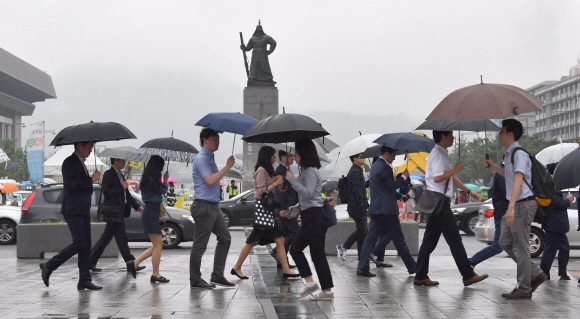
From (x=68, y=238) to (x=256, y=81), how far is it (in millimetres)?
31070

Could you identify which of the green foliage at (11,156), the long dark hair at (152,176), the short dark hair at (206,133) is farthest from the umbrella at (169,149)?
the green foliage at (11,156)

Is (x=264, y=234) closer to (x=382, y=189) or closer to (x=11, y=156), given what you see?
(x=382, y=189)

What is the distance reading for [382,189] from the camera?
12281 mm

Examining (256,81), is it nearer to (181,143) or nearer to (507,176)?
(181,143)

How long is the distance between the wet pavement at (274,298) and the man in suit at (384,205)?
335mm

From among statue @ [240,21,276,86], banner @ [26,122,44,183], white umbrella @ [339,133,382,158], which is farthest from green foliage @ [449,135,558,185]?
white umbrella @ [339,133,382,158]

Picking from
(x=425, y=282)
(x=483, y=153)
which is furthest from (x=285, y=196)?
(x=483, y=153)

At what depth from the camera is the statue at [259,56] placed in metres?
47.0

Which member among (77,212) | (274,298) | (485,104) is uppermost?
(485,104)

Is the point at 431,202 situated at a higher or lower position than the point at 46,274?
higher

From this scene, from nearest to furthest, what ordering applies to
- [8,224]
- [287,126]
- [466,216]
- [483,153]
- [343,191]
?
[287,126], [343,191], [8,224], [466,216], [483,153]

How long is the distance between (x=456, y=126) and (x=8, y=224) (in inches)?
578

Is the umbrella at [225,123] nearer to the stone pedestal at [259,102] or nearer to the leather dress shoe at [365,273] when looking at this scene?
the leather dress shoe at [365,273]

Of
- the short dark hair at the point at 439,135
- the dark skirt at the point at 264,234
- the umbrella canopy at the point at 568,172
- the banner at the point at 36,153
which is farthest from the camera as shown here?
the banner at the point at 36,153
